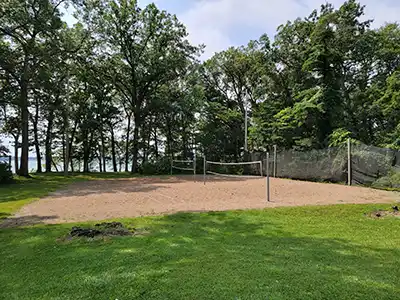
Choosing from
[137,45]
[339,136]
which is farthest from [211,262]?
[137,45]

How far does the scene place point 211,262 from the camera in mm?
2891

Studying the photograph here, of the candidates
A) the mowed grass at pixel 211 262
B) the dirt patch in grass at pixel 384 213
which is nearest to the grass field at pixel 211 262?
the mowed grass at pixel 211 262

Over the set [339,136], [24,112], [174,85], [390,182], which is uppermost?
[174,85]

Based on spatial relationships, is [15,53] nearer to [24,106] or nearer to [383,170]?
[24,106]

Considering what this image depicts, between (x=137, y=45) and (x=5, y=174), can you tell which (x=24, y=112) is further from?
(x=137, y=45)

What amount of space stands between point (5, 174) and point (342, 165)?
14.5 meters

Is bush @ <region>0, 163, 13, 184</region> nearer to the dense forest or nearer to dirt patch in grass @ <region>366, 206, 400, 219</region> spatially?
the dense forest

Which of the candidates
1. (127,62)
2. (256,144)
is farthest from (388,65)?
(127,62)

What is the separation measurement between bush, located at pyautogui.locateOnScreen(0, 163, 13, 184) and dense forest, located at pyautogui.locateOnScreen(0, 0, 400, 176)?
9.22 ft

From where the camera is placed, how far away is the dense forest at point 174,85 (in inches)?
615

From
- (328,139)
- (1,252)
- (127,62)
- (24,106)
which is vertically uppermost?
(127,62)

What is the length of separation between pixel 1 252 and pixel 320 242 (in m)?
4.06

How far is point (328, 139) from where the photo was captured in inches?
653

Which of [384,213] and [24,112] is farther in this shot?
[24,112]
